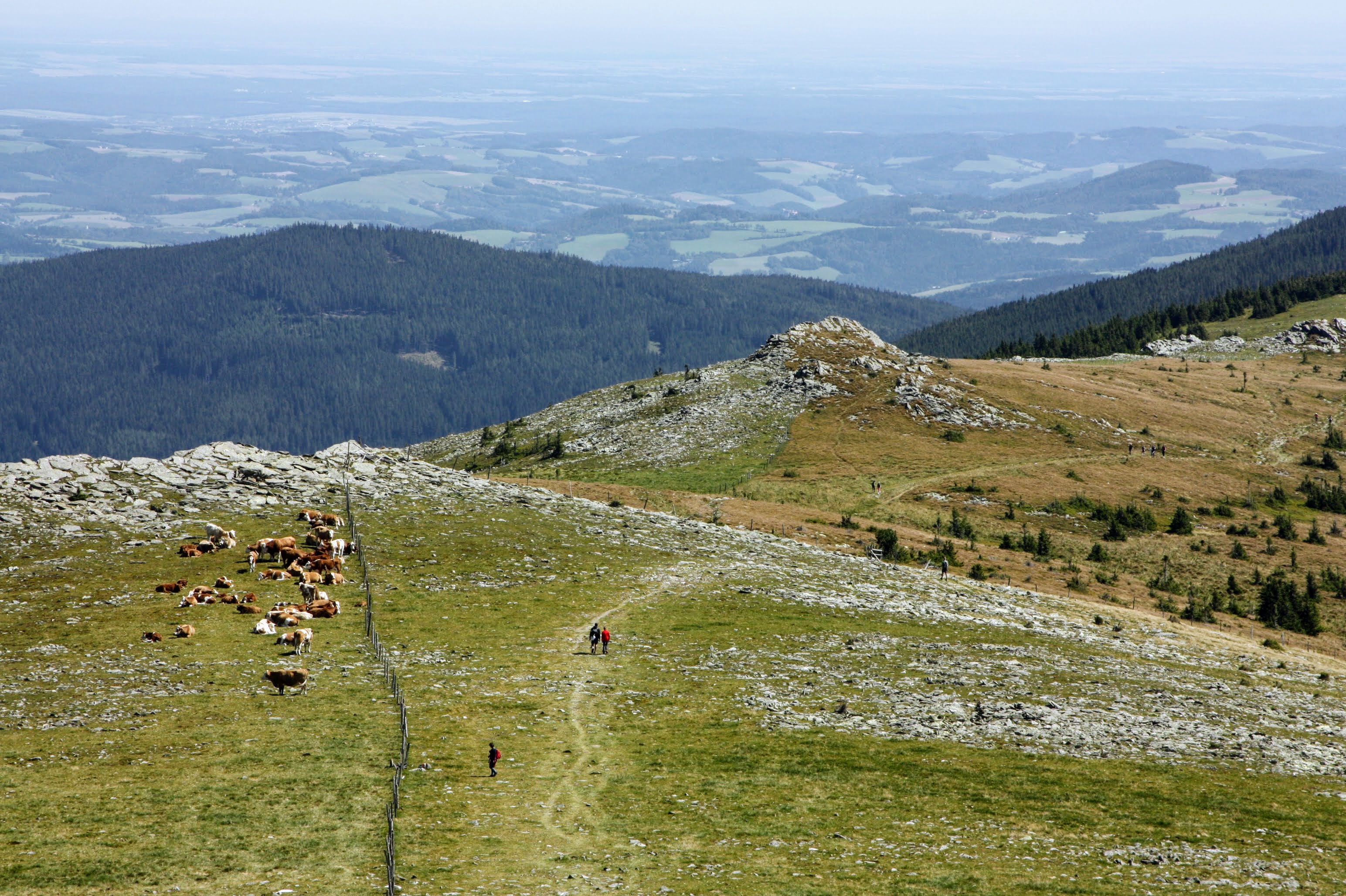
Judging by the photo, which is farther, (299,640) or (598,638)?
(598,638)

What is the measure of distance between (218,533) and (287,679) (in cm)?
→ 1939

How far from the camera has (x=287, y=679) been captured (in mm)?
38844

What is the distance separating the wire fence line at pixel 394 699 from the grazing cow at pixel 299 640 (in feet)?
7.92

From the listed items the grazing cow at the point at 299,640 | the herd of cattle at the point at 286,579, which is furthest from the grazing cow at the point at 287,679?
the grazing cow at the point at 299,640

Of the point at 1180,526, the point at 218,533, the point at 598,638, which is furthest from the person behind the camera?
the point at 1180,526

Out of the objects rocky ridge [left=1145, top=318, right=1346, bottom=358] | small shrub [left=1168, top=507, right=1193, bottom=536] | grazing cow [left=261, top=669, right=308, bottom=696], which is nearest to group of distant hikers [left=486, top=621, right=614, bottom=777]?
grazing cow [left=261, top=669, right=308, bottom=696]

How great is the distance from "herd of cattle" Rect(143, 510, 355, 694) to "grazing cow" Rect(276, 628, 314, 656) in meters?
0.03

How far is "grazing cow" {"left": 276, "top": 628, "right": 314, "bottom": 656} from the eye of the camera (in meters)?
42.4

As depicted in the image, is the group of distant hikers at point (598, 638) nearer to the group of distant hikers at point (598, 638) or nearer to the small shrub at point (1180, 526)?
the group of distant hikers at point (598, 638)

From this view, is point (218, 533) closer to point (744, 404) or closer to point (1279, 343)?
point (744, 404)

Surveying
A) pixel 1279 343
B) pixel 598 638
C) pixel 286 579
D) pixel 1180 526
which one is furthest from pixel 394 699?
pixel 1279 343

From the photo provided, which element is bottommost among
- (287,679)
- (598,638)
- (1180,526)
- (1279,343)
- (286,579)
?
(1180,526)

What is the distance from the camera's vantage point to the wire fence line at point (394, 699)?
89.9 feet

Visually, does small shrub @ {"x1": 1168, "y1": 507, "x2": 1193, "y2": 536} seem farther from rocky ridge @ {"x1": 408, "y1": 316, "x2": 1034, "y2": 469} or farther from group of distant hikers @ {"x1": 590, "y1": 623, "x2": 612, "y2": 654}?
group of distant hikers @ {"x1": 590, "y1": 623, "x2": 612, "y2": 654}
